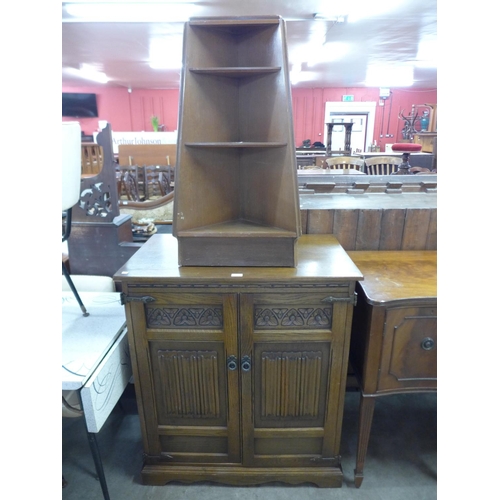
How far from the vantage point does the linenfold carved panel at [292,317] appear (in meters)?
1.22

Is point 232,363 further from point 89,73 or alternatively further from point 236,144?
point 89,73

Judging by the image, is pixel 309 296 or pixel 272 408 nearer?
pixel 309 296

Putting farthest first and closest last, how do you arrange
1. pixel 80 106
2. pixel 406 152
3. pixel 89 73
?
pixel 80 106, pixel 89 73, pixel 406 152

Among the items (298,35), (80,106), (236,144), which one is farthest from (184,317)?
(80,106)

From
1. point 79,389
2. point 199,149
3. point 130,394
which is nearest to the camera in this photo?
point 79,389

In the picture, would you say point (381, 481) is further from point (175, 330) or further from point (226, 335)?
point (175, 330)

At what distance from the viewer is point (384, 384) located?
1.28 metres

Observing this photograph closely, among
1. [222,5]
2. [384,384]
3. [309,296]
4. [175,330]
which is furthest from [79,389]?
[222,5]

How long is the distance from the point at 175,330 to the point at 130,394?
93 centimetres

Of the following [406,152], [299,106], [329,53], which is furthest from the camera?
[299,106]

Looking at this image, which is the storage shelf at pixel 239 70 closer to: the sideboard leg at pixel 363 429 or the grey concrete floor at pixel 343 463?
the sideboard leg at pixel 363 429

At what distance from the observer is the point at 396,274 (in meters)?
1.36

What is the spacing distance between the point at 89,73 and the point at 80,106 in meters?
2.46
